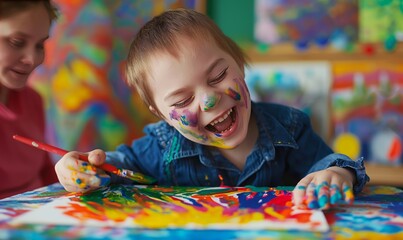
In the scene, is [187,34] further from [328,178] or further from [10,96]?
[10,96]

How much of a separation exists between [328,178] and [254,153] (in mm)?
252

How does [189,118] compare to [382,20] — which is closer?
[189,118]

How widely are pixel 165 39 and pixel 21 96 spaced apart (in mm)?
552

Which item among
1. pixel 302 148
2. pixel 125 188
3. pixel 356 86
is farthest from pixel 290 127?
pixel 356 86

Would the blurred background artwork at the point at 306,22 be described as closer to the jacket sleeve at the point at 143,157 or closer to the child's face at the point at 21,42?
the jacket sleeve at the point at 143,157

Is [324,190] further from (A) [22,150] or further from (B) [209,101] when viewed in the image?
(A) [22,150]

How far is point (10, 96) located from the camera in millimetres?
1217

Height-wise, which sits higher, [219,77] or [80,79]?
[80,79]

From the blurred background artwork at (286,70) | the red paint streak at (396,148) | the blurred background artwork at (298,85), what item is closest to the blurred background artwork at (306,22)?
the blurred background artwork at (286,70)

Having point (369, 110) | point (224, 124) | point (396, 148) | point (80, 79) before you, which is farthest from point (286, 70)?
point (224, 124)

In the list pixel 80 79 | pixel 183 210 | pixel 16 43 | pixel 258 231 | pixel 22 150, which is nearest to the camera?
pixel 258 231

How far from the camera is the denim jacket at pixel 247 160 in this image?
38.1 inches

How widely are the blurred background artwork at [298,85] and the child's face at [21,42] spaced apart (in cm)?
133

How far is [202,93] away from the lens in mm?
847
